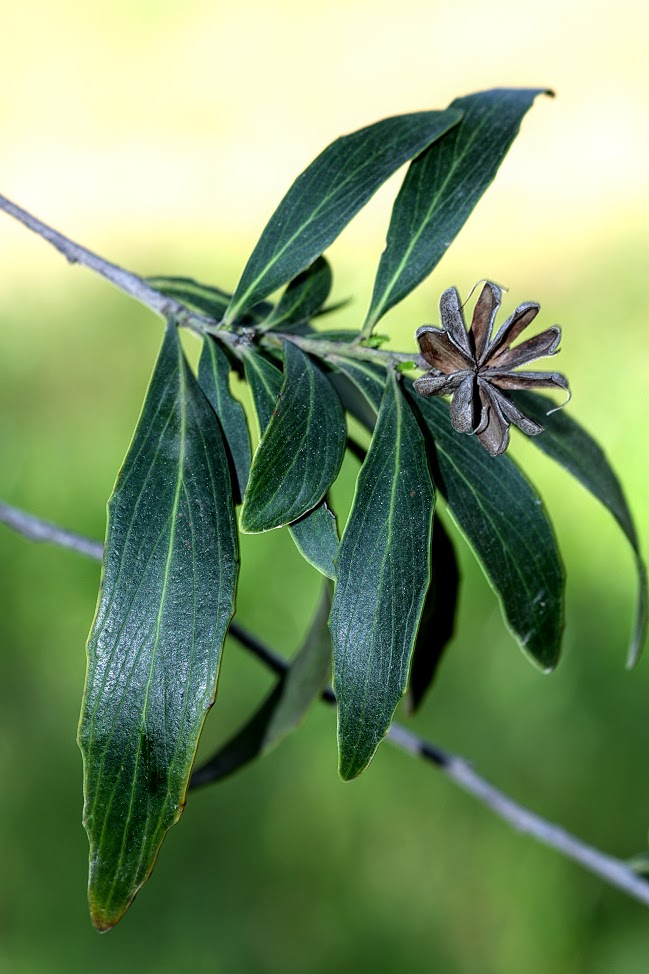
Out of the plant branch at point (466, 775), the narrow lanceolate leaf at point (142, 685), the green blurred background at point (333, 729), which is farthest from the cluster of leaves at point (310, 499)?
the green blurred background at point (333, 729)

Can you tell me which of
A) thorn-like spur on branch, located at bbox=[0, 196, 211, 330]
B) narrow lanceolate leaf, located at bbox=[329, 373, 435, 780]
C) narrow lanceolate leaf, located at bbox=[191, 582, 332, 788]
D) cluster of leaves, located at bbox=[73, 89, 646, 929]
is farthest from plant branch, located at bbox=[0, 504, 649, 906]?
narrow lanceolate leaf, located at bbox=[329, 373, 435, 780]

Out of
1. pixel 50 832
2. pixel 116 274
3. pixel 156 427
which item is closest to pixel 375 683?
pixel 156 427

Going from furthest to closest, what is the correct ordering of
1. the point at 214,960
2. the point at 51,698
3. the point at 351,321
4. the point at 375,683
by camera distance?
the point at 351,321 < the point at 51,698 < the point at 214,960 < the point at 375,683

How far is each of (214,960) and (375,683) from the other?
1454 mm

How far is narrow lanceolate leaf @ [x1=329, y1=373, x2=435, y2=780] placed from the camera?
617mm

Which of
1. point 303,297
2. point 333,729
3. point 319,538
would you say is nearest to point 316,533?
point 319,538

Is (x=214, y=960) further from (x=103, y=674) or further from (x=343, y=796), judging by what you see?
(x=103, y=674)

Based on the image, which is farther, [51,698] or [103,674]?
[51,698]

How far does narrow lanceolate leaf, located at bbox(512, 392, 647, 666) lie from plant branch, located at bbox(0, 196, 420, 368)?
0.14 meters

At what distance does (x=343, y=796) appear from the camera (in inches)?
80.7

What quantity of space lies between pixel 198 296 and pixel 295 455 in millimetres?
321

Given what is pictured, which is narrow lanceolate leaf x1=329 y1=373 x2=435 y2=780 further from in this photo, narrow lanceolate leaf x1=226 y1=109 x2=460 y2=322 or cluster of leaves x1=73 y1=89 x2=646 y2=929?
narrow lanceolate leaf x1=226 y1=109 x2=460 y2=322

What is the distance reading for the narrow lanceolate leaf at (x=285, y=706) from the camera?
906mm

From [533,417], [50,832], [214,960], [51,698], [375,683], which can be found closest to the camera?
[375,683]
